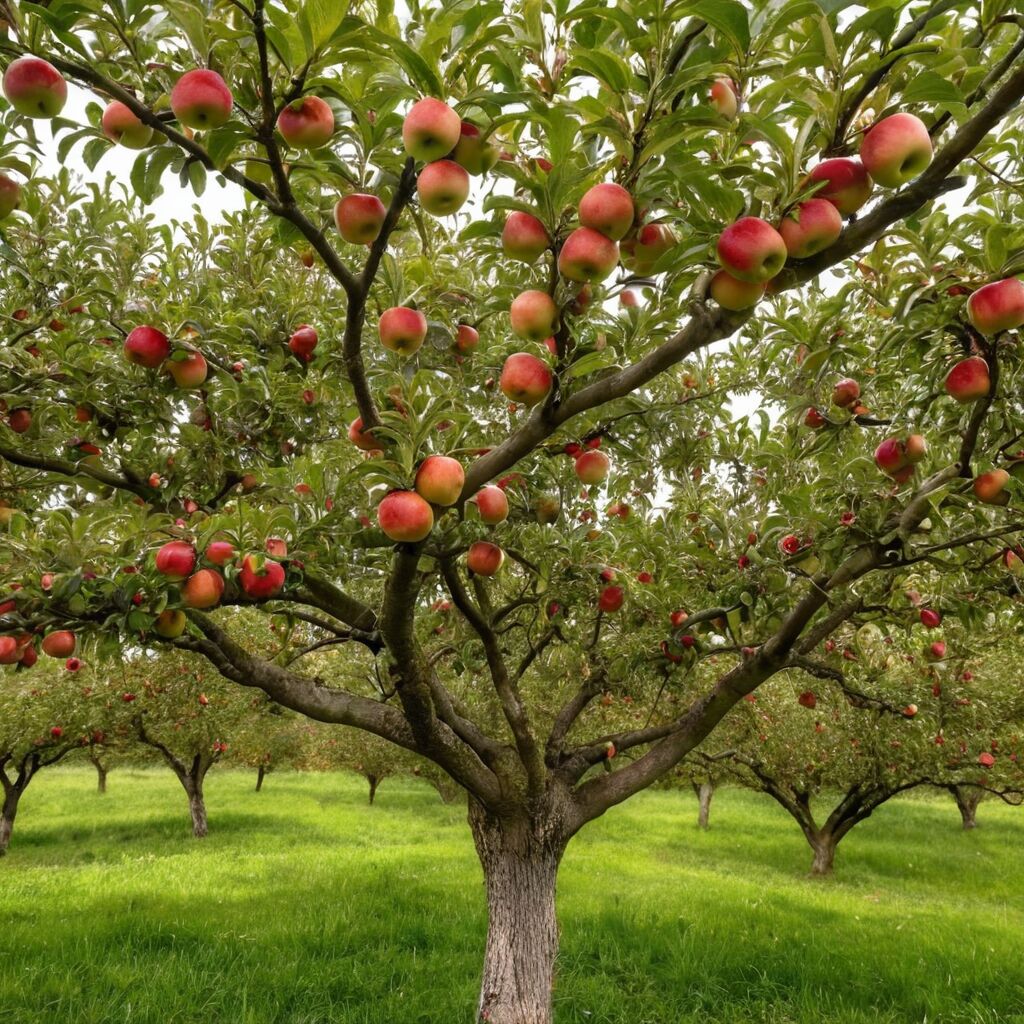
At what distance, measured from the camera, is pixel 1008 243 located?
2.16 meters

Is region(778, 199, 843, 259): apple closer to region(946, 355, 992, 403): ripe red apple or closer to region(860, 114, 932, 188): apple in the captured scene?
region(860, 114, 932, 188): apple

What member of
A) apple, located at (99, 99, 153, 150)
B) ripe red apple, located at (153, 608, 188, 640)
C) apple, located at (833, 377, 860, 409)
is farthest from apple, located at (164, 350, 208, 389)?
apple, located at (833, 377, 860, 409)

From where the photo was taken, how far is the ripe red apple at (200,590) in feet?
8.97

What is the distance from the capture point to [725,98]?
1.75 metres

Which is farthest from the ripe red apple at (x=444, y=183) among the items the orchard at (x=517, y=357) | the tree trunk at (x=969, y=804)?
the tree trunk at (x=969, y=804)

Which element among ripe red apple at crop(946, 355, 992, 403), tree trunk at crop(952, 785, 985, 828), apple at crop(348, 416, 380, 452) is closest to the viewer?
ripe red apple at crop(946, 355, 992, 403)

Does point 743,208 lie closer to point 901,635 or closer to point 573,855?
point 901,635

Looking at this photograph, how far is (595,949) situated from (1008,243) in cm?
724

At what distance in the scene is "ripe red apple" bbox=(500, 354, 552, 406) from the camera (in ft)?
6.08

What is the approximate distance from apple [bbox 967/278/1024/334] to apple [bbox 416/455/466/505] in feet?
5.09

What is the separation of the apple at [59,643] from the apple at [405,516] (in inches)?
77.3

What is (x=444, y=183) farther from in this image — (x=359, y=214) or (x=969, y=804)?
(x=969, y=804)

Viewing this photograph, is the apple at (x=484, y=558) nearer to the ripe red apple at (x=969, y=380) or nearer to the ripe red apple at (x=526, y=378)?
the ripe red apple at (x=526, y=378)

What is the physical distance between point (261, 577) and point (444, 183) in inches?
66.7
